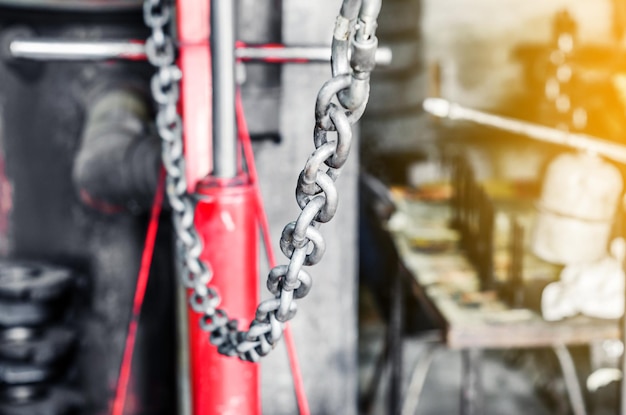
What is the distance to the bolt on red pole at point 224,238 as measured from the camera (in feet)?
3.99

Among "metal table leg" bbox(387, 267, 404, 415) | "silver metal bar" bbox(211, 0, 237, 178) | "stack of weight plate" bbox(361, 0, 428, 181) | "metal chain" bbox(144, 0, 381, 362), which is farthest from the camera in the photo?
"stack of weight plate" bbox(361, 0, 428, 181)

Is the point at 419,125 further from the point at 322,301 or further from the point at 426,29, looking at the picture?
the point at 322,301

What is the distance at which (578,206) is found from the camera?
263 cm

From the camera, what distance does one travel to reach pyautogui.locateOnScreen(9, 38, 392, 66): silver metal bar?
132 cm

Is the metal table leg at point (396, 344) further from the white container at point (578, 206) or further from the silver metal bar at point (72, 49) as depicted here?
the silver metal bar at point (72, 49)

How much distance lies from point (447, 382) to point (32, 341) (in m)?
2.56

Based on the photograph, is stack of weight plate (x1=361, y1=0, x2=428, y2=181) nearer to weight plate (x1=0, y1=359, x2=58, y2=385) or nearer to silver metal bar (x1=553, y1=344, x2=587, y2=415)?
silver metal bar (x1=553, y1=344, x2=587, y2=415)

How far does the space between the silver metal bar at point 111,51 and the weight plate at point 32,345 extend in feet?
3.25

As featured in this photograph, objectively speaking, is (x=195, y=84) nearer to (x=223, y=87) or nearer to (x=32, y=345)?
(x=223, y=87)

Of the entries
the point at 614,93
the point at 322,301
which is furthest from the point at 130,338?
the point at 614,93

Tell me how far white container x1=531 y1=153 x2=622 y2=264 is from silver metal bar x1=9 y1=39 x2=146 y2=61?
1.76 m

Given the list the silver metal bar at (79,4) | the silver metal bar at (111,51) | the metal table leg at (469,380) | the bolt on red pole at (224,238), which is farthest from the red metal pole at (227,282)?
the metal table leg at (469,380)

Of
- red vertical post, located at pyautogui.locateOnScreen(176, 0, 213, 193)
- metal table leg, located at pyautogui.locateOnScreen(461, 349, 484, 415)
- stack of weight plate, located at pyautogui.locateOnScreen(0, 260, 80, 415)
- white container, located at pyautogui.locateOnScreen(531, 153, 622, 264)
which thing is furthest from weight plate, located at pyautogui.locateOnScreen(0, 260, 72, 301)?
white container, located at pyautogui.locateOnScreen(531, 153, 622, 264)

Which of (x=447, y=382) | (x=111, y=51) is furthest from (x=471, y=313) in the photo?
(x=447, y=382)
